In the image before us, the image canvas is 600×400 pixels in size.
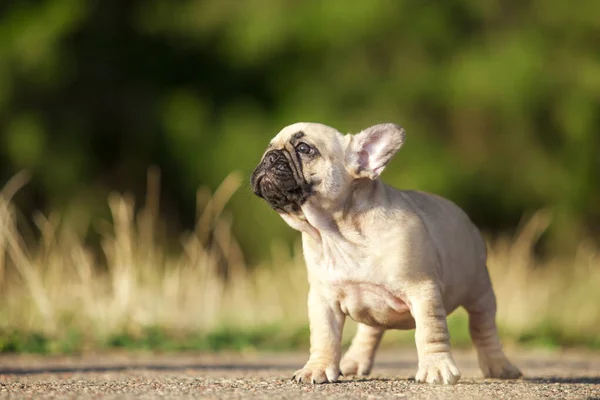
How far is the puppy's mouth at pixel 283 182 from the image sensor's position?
5332 mm

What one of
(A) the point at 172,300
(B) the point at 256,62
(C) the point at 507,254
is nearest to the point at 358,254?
(A) the point at 172,300

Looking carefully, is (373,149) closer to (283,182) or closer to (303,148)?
(303,148)

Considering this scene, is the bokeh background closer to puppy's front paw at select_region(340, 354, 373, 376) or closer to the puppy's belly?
puppy's front paw at select_region(340, 354, 373, 376)

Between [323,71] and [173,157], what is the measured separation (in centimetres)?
337

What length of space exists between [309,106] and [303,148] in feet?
42.4

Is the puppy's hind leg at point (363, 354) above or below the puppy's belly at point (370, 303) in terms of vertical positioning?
below

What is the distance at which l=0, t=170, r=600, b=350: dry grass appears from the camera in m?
8.92

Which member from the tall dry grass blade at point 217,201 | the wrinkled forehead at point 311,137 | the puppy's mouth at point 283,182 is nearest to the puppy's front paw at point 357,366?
the puppy's mouth at point 283,182

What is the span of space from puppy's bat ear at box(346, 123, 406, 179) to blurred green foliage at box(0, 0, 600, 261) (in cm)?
1128

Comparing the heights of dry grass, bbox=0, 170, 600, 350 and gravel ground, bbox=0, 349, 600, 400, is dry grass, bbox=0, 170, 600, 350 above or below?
above

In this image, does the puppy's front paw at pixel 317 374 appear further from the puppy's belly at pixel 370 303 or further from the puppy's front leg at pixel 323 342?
the puppy's belly at pixel 370 303

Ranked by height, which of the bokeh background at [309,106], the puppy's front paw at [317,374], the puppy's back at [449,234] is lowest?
the puppy's front paw at [317,374]

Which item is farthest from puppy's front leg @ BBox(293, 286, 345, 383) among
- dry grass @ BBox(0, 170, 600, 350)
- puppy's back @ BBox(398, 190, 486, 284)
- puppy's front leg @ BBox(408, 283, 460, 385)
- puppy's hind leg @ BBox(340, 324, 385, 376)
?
dry grass @ BBox(0, 170, 600, 350)

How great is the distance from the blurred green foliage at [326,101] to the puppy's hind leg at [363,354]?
1064 centimetres
